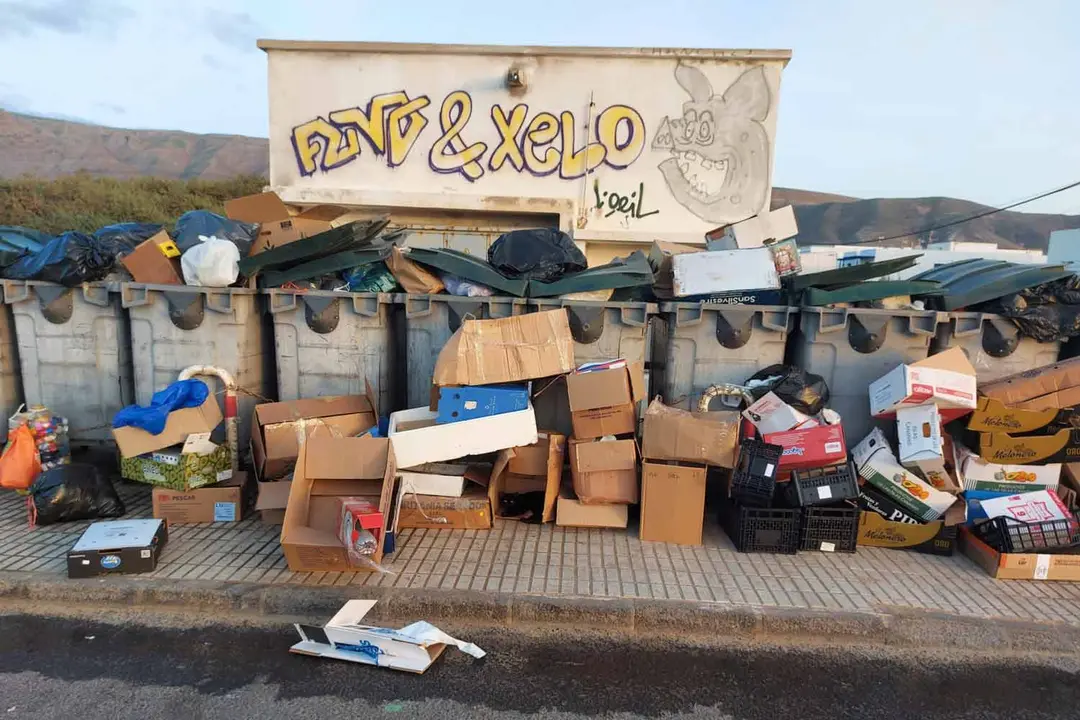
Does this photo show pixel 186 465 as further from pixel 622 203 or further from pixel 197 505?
pixel 622 203

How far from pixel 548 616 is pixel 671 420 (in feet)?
4.71

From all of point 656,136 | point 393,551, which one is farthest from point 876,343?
point 656,136

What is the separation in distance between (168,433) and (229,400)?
436 mm

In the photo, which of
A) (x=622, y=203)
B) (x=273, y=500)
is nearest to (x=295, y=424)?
(x=273, y=500)

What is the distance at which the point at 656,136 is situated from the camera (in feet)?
32.7

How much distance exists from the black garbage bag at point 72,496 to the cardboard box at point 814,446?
14.3ft

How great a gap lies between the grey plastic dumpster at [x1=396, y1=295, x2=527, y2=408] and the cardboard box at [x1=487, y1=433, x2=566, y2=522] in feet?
3.25

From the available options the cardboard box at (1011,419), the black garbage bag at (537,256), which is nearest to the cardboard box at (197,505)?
the black garbage bag at (537,256)

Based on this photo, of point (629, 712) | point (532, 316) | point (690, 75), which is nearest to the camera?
point (629, 712)

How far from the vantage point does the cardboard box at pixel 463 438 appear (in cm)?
371

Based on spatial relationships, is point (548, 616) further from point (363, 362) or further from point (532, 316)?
point (363, 362)

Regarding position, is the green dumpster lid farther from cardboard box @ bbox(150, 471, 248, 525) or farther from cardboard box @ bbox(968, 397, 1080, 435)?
cardboard box @ bbox(150, 471, 248, 525)

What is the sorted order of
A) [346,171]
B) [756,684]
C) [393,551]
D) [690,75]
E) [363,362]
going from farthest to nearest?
[346,171] < [690,75] < [363,362] < [393,551] < [756,684]

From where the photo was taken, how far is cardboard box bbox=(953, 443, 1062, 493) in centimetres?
383
